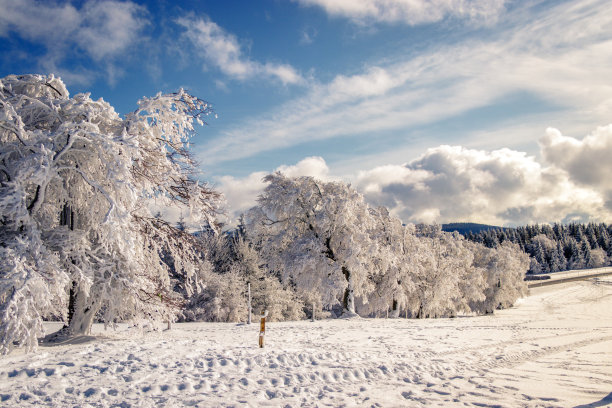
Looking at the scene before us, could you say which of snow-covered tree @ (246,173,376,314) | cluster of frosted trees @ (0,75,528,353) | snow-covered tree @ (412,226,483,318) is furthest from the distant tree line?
cluster of frosted trees @ (0,75,528,353)

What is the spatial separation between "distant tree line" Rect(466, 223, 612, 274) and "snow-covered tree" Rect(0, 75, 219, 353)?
126 m

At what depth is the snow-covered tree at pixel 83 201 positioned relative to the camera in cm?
895

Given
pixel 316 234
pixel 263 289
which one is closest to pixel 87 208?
pixel 316 234

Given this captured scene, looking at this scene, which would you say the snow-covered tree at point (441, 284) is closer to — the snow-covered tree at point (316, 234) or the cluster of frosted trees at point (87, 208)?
the snow-covered tree at point (316, 234)

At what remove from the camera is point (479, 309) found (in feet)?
157

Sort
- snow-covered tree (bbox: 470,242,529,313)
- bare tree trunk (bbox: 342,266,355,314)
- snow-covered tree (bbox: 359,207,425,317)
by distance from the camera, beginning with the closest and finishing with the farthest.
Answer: bare tree trunk (bbox: 342,266,355,314), snow-covered tree (bbox: 359,207,425,317), snow-covered tree (bbox: 470,242,529,313)

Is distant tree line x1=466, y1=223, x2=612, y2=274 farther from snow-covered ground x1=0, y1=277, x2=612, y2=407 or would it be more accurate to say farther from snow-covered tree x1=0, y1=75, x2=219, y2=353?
snow-covered tree x1=0, y1=75, x2=219, y2=353

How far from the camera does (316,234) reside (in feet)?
81.8

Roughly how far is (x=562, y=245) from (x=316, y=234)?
470ft

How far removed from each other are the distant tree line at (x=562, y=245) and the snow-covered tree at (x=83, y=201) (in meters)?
126

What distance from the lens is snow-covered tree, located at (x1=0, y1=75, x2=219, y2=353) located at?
8.95 metres

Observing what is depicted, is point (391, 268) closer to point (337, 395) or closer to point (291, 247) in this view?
point (291, 247)

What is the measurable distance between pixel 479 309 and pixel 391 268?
25.7m

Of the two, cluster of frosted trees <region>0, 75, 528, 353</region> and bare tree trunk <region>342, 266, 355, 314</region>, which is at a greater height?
cluster of frosted trees <region>0, 75, 528, 353</region>
